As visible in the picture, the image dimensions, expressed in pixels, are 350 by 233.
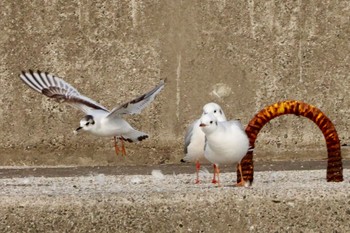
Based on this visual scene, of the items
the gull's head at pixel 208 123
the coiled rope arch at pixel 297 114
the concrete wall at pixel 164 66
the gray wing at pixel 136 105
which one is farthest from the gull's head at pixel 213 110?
the concrete wall at pixel 164 66

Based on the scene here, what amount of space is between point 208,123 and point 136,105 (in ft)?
3.87

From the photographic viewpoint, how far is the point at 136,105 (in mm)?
6473

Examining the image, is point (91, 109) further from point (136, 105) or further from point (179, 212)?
point (179, 212)

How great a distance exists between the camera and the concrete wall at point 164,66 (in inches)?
410

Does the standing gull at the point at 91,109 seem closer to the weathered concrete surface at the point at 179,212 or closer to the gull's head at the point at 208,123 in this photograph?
the gull's head at the point at 208,123

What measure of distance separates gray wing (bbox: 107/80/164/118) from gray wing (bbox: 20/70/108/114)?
0.81ft

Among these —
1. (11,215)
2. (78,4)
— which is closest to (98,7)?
(78,4)

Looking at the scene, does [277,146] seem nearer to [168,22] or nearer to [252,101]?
[252,101]

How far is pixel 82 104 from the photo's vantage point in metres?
7.16

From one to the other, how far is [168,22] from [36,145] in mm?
1779

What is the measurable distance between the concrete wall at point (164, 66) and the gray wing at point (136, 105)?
337cm

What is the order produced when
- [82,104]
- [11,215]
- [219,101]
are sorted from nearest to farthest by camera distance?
[11,215] < [82,104] < [219,101]

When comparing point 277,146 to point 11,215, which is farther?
point 277,146

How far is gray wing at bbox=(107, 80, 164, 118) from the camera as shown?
19.6 ft
